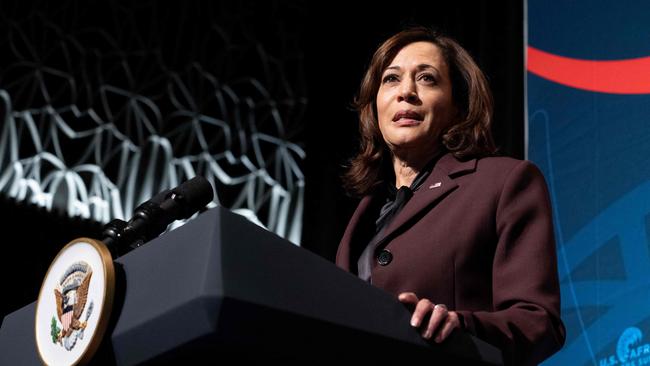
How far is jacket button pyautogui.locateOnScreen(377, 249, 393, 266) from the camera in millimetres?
1512

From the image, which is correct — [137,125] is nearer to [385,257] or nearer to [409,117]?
[409,117]

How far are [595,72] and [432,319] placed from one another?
1491 mm

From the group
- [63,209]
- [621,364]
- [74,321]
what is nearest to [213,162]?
[63,209]

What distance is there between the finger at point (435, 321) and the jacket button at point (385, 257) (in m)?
0.36

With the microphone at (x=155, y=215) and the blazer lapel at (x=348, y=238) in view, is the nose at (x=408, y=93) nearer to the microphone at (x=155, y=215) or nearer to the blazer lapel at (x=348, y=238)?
the blazer lapel at (x=348, y=238)

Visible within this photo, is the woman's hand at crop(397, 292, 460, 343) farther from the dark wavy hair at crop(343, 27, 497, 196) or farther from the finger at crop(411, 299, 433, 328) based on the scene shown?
the dark wavy hair at crop(343, 27, 497, 196)

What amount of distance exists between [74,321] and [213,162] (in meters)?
2.70

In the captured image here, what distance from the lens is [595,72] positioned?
2.46 m

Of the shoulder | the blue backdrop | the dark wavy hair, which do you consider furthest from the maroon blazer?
the blue backdrop

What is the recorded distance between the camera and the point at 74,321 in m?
1.17

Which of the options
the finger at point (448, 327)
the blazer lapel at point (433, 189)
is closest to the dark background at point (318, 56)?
the blazer lapel at point (433, 189)

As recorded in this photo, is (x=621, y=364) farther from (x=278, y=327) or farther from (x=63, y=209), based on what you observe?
(x=63, y=209)

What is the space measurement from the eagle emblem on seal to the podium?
43mm

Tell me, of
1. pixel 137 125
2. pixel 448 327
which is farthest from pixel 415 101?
pixel 137 125
